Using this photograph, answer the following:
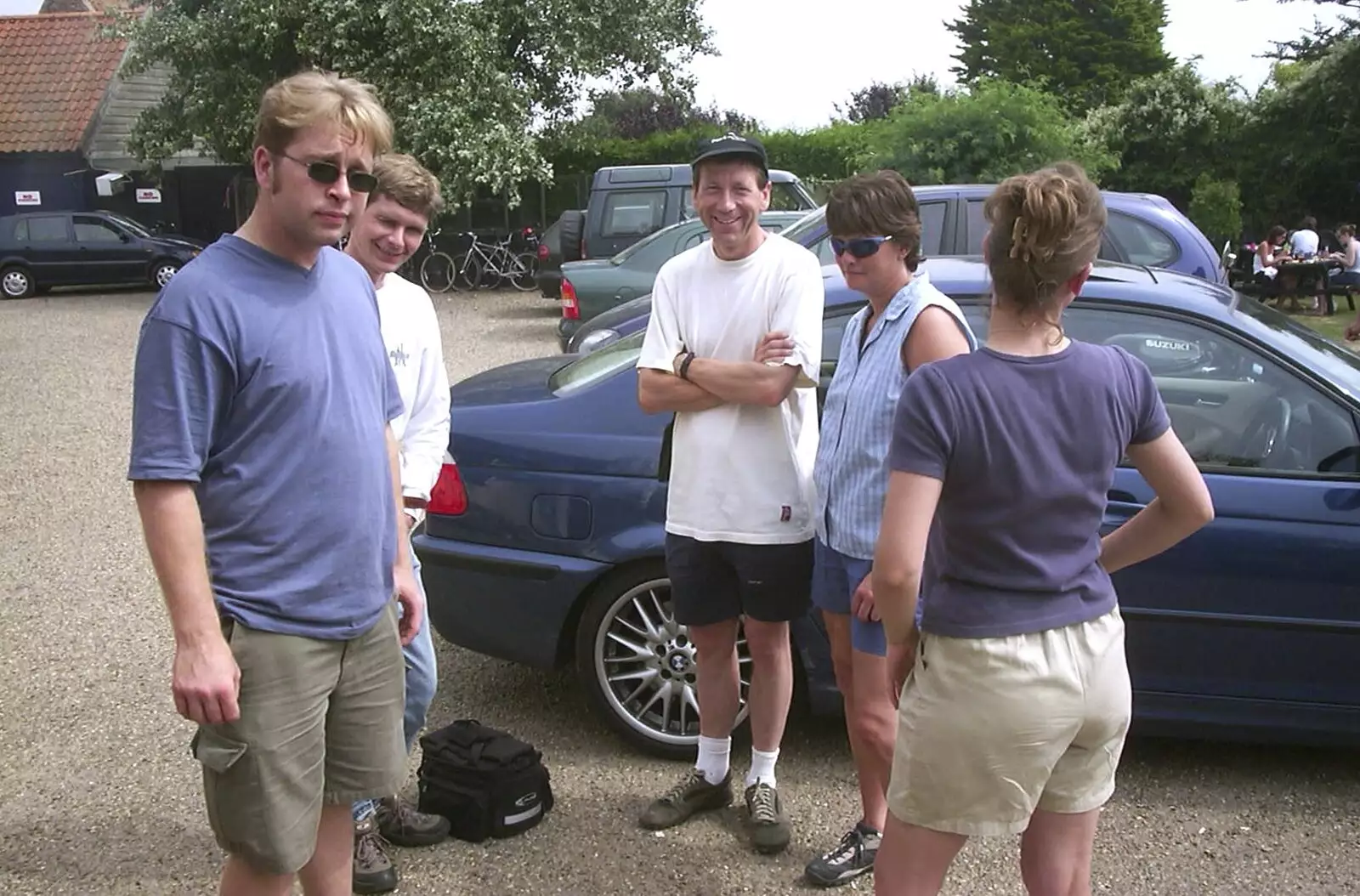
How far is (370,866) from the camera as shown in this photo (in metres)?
3.22

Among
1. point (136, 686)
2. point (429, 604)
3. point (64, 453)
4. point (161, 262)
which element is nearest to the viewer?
point (429, 604)

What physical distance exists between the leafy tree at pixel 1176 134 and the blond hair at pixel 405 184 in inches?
990

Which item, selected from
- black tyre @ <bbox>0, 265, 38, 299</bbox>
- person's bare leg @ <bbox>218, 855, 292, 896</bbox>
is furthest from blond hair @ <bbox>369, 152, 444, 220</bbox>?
black tyre @ <bbox>0, 265, 38, 299</bbox>

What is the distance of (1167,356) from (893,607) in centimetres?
216

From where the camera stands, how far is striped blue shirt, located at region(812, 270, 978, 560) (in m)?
2.84

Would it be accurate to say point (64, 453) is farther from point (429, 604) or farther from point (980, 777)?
point (980, 777)

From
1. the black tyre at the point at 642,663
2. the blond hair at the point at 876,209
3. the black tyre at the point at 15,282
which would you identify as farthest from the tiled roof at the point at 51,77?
the blond hair at the point at 876,209

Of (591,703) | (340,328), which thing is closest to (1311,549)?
(591,703)

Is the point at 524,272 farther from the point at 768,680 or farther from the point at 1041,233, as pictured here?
the point at 1041,233

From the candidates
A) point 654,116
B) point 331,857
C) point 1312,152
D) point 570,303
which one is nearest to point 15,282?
point 570,303

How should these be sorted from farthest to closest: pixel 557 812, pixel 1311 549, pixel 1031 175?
pixel 557 812 < pixel 1311 549 < pixel 1031 175

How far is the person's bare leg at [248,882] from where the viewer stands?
226cm

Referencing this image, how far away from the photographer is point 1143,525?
7.59 feet

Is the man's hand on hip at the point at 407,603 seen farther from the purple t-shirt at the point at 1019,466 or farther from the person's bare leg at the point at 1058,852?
the person's bare leg at the point at 1058,852
